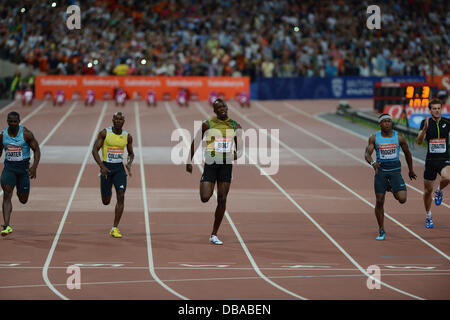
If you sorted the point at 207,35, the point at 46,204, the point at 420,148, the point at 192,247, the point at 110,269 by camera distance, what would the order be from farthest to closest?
the point at 207,35 → the point at 420,148 → the point at 46,204 → the point at 192,247 → the point at 110,269

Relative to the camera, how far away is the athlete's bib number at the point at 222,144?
1375cm

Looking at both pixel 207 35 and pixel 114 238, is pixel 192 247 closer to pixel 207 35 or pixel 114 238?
pixel 114 238

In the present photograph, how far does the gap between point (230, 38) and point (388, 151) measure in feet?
104

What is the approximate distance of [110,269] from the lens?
476 inches

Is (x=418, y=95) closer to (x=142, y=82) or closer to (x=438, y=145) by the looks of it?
(x=438, y=145)

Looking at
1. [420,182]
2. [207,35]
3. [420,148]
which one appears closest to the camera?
[420,182]

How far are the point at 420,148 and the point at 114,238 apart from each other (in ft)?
50.1

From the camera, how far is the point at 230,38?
4553 centimetres

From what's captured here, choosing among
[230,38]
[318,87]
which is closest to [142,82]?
[230,38]

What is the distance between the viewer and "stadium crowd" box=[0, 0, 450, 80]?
42281 mm

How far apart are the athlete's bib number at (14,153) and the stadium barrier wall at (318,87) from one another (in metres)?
30.1

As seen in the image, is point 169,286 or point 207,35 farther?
point 207,35

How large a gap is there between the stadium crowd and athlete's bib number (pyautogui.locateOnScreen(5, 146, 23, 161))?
25985mm

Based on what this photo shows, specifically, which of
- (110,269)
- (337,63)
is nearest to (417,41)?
(337,63)
